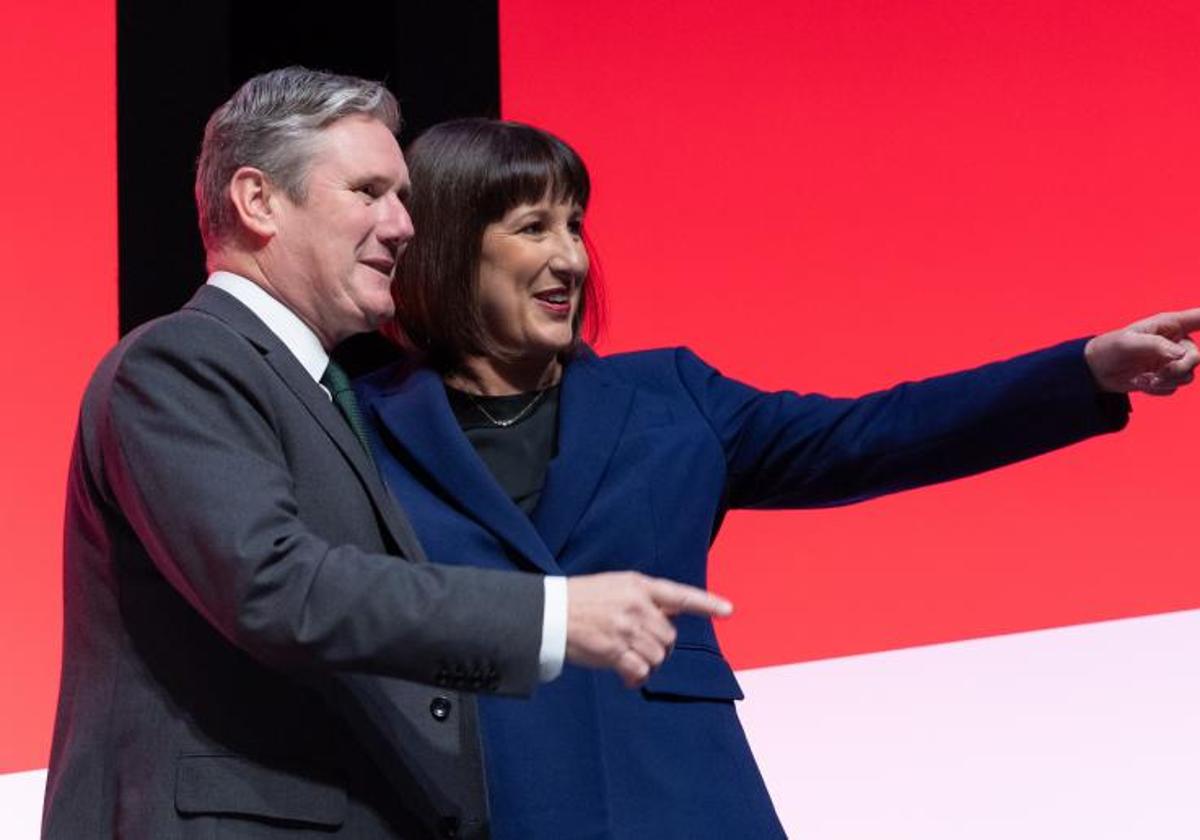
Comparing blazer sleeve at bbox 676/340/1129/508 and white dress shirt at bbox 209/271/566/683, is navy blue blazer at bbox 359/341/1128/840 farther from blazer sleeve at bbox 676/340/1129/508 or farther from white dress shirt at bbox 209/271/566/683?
white dress shirt at bbox 209/271/566/683

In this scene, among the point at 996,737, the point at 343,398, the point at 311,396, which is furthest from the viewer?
the point at 996,737

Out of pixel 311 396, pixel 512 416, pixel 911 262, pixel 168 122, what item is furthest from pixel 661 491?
pixel 911 262

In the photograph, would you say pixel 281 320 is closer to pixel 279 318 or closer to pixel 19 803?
pixel 279 318

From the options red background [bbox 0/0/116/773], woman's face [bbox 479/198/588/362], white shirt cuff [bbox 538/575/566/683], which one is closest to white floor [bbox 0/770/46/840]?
red background [bbox 0/0/116/773]

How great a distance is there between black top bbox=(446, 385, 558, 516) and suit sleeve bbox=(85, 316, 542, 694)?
50 centimetres

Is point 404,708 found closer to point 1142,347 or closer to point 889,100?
point 1142,347

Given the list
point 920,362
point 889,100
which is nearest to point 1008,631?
point 920,362

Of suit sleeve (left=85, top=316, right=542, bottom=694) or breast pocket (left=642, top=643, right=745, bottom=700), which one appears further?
breast pocket (left=642, top=643, right=745, bottom=700)

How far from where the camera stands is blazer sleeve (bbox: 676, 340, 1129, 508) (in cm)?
169

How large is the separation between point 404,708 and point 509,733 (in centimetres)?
27

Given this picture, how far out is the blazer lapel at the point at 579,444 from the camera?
1691mm

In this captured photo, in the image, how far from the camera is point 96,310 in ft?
7.61

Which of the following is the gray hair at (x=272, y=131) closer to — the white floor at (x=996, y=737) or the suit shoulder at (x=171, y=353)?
the suit shoulder at (x=171, y=353)

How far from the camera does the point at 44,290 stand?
2.30 m
